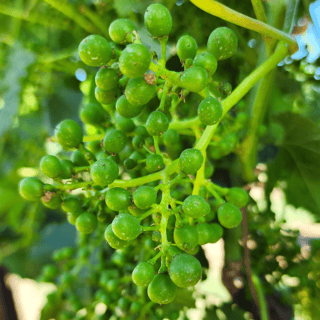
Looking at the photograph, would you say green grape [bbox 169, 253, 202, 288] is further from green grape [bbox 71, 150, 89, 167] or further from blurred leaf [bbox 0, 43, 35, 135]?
blurred leaf [bbox 0, 43, 35, 135]

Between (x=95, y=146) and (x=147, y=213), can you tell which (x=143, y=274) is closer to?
(x=147, y=213)

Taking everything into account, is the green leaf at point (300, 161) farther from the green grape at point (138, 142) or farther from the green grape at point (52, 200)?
the green grape at point (52, 200)

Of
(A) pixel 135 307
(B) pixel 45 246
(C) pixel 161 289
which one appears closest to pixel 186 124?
(C) pixel 161 289

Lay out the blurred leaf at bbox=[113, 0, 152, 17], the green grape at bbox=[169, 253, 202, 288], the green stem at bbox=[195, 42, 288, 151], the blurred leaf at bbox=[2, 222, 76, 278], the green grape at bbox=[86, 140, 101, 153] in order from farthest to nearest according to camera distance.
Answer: the blurred leaf at bbox=[2, 222, 76, 278], the blurred leaf at bbox=[113, 0, 152, 17], the green grape at bbox=[86, 140, 101, 153], the green stem at bbox=[195, 42, 288, 151], the green grape at bbox=[169, 253, 202, 288]

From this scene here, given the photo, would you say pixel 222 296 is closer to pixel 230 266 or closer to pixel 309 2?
pixel 230 266

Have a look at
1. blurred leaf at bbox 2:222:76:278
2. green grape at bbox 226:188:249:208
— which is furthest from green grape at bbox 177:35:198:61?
blurred leaf at bbox 2:222:76:278

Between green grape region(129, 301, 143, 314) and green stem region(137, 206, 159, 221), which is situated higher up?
green stem region(137, 206, 159, 221)

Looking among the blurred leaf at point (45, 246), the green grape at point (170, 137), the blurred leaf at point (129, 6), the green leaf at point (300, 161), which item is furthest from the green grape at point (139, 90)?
the blurred leaf at point (45, 246)

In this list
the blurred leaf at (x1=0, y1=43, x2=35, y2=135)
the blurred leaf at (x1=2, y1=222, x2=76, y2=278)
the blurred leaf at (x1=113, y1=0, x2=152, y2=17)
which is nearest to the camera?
the blurred leaf at (x1=113, y1=0, x2=152, y2=17)

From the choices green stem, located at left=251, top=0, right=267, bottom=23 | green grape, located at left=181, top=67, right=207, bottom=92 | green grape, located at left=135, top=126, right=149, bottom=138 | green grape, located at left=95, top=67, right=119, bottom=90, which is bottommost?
green grape, located at left=135, top=126, right=149, bottom=138

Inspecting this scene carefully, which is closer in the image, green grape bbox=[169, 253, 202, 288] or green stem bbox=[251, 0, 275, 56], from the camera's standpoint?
green grape bbox=[169, 253, 202, 288]
